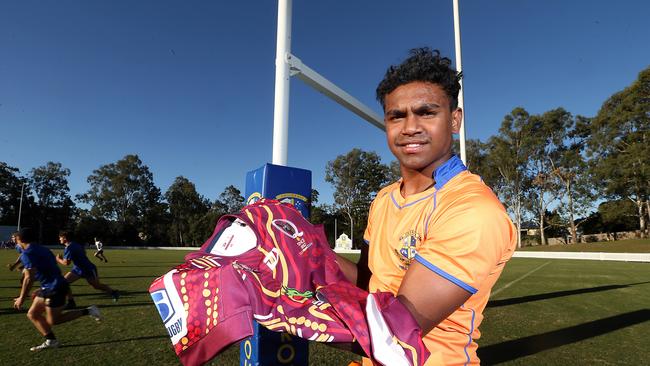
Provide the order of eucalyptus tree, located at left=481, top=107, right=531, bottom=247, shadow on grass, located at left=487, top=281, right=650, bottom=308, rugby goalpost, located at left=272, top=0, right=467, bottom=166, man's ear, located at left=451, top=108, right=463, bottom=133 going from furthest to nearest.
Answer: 1. eucalyptus tree, located at left=481, top=107, right=531, bottom=247
2. shadow on grass, located at left=487, top=281, right=650, bottom=308
3. rugby goalpost, located at left=272, top=0, right=467, bottom=166
4. man's ear, located at left=451, top=108, right=463, bottom=133

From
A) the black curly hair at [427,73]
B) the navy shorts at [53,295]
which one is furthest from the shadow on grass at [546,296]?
the navy shorts at [53,295]

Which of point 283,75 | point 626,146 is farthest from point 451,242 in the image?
point 626,146

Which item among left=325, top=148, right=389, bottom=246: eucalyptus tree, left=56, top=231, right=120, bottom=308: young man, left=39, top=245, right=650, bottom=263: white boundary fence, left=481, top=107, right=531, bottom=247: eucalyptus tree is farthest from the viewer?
left=325, top=148, right=389, bottom=246: eucalyptus tree

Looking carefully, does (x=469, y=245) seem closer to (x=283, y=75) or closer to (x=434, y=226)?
(x=434, y=226)

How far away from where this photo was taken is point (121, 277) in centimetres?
1480

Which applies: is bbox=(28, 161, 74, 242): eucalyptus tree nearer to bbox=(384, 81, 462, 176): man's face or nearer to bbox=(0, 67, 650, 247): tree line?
bbox=(0, 67, 650, 247): tree line

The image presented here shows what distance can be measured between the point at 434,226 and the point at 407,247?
0.27 meters

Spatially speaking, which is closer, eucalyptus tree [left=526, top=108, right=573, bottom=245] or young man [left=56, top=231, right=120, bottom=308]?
young man [left=56, top=231, right=120, bottom=308]

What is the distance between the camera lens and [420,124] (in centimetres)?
146

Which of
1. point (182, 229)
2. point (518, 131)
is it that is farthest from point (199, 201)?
point (518, 131)

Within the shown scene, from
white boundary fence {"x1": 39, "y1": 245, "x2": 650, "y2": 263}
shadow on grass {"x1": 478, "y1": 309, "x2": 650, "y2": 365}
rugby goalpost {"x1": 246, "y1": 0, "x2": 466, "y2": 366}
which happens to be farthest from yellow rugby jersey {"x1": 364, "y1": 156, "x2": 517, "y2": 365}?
white boundary fence {"x1": 39, "y1": 245, "x2": 650, "y2": 263}

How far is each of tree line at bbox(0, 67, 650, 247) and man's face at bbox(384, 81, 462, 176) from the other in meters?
43.5

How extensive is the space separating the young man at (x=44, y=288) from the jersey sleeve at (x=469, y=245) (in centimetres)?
718

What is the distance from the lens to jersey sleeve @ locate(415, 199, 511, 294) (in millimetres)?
1026
